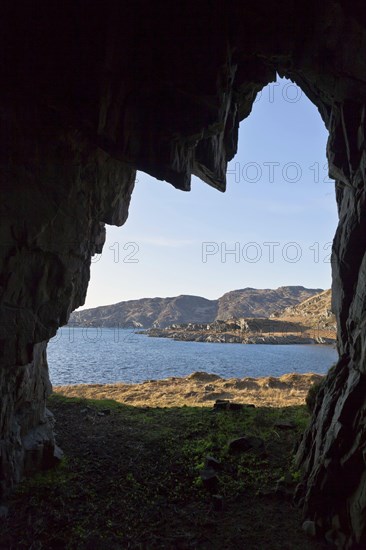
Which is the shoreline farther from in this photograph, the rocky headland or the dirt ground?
the rocky headland

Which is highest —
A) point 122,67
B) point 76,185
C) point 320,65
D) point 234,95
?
point 234,95

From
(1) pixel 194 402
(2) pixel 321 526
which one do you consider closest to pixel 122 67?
(2) pixel 321 526

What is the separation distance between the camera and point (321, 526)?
9531mm

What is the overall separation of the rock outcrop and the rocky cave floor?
128 centimetres

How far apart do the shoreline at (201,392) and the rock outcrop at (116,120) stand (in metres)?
16.1

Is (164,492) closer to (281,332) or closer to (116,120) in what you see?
(116,120)

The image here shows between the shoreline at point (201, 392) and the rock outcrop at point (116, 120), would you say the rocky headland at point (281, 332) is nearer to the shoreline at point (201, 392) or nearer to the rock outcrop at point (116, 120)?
the shoreline at point (201, 392)

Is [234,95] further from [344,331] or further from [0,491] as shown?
[0,491]

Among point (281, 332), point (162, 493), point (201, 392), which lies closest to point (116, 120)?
point (162, 493)

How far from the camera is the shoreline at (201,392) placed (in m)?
29.1

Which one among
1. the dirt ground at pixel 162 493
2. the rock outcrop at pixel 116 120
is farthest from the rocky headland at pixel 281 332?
the rock outcrop at pixel 116 120

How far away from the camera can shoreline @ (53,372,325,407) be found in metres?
29.1

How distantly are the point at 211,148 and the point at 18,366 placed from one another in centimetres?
1363

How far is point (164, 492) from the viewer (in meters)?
12.1
